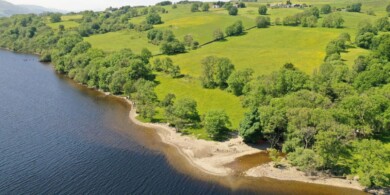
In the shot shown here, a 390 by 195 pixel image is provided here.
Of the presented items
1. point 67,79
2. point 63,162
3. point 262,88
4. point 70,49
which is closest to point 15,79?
point 67,79

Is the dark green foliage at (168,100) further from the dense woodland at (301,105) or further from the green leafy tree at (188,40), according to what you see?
the green leafy tree at (188,40)

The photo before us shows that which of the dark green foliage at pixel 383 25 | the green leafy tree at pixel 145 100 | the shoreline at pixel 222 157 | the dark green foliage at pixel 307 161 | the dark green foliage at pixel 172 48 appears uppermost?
the dark green foliage at pixel 383 25

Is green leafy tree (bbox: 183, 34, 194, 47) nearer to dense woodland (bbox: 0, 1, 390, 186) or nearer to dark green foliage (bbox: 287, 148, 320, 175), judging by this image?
dense woodland (bbox: 0, 1, 390, 186)

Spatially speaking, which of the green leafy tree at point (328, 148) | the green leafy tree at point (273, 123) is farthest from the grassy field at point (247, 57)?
the green leafy tree at point (328, 148)

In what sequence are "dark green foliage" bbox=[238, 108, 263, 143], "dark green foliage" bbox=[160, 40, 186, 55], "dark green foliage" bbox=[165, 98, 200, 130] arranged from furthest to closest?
"dark green foliage" bbox=[160, 40, 186, 55] < "dark green foliage" bbox=[165, 98, 200, 130] < "dark green foliage" bbox=[238, 108, 263, 143]

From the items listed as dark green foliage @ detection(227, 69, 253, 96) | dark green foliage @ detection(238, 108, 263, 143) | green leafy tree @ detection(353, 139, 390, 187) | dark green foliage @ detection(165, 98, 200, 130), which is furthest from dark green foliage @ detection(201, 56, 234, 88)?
green leafy tree @ detection(353, 139, 390, 187)

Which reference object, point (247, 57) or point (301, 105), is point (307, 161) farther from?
point (247, 57)
